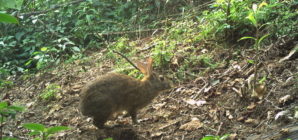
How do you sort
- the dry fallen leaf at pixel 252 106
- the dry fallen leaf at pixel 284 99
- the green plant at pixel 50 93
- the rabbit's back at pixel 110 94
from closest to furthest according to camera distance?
the dry fallen leaf at pixel 284 99 < the dry fallen leaf at pixel 252 106 < the rabbit's back at pixel 110 94 < the green plant at pixel 50 93

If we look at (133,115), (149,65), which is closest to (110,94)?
(133,115)

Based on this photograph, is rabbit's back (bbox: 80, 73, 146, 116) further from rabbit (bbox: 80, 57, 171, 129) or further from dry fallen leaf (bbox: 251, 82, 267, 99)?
dry fallen leaf (bbox: 251, 82, 267, 99)

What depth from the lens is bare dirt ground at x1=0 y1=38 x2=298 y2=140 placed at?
3691 mm

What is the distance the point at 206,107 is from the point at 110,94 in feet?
5.40

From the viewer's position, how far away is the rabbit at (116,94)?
4.55 m

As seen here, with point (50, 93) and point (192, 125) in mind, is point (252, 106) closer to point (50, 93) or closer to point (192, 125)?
point (192, 125)

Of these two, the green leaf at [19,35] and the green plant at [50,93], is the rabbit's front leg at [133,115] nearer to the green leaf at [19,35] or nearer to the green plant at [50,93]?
the green plant at [50,93]

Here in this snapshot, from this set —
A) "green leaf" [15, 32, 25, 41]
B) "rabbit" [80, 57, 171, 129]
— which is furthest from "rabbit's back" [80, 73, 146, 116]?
"green leaf" [15, 32, 25, 41]

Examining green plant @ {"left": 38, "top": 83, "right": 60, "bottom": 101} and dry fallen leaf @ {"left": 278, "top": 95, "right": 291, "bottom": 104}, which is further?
green plant @ {"left": 38, "top": 83, "right": 60, "bottom": 101}

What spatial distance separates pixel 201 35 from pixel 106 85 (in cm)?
350

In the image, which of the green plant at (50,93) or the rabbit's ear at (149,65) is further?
the green plant at (50,93)

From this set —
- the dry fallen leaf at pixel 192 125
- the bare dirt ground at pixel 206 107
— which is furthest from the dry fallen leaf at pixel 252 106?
the dry fallen leaf at pixel 192 125

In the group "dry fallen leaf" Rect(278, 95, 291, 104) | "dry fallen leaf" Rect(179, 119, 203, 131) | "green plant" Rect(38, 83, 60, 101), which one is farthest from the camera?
"green plant" Rect(38, 83, 60, 101)

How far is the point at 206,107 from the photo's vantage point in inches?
185
